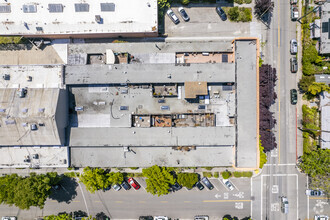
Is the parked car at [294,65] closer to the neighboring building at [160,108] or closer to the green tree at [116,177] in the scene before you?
the neighboring building at [160,108]

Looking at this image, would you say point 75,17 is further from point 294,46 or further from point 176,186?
point 294,46

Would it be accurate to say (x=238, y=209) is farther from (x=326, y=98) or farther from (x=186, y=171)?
(x=326, y=98)

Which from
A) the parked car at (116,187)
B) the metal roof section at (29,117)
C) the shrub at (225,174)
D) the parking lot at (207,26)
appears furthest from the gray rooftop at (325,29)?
the metal roof section at (29,117)

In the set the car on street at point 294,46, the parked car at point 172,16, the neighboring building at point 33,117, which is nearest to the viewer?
the neighboring building at point 33,117

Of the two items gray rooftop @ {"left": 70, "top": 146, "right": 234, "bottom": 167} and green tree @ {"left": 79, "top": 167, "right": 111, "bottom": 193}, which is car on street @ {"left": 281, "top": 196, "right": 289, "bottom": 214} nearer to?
gray rooftop @ {"left": 70, "top": 146, "right": 234, "bottom": 167}

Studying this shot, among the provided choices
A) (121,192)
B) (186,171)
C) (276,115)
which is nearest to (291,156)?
(276,115)

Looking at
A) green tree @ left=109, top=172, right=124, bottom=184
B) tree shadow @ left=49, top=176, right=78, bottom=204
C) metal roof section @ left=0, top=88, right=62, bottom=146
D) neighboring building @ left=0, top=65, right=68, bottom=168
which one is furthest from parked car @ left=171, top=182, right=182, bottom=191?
metal roof section @ left=0, top=88, right=62, bottom=146
